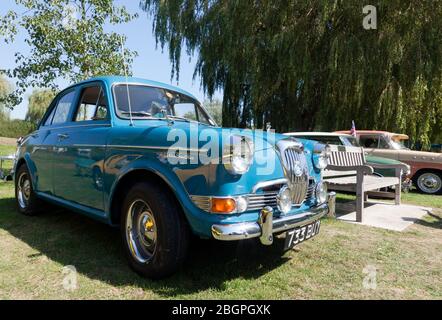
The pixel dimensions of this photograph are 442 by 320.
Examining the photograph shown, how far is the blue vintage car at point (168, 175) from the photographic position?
264 centimetres

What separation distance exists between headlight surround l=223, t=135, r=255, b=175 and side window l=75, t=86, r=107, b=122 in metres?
1.62

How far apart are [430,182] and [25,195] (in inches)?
392

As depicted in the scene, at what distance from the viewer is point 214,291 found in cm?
285

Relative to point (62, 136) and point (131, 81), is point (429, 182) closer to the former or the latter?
point (131, 81)

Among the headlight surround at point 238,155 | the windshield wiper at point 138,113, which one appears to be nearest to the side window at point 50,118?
the windshield wiper at point 138,113

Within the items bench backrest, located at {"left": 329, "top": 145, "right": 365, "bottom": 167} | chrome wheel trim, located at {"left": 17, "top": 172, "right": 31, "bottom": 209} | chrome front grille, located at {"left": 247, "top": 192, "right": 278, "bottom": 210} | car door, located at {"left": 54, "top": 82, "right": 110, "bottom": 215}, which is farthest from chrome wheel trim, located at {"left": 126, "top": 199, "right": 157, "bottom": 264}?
bench backrest, located at {"left": 329, "top": 145, "right": 365, "bottom": 167}

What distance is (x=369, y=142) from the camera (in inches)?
401

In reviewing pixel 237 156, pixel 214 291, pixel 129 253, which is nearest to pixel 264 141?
pixel 237 156

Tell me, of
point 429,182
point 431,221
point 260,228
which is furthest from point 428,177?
point 260,228

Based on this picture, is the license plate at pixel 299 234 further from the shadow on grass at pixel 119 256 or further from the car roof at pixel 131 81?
the car roof at pixel 131 81

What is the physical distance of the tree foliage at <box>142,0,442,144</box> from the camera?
35.0 feet

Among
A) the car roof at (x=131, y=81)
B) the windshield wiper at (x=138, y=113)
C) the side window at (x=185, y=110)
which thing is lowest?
the windshield wiper at (x=138, y=113)

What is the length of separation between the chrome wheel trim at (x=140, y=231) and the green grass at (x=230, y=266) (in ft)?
0.67

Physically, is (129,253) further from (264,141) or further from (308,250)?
(308,250)
